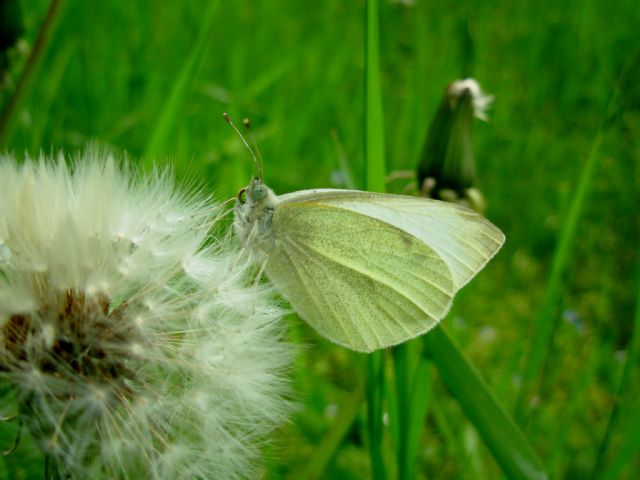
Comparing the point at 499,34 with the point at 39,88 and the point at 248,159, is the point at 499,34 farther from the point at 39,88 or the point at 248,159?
the point at 39,88

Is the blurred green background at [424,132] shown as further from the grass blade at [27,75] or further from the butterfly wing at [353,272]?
the butterfly wing at [353,272]

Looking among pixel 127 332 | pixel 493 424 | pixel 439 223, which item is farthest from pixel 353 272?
pixel 127 332

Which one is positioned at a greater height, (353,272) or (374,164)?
(374,164)

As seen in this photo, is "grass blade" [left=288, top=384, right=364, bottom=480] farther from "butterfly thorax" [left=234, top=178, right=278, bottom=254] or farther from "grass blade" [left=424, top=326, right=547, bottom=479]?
"butterfly thorax" [left=234, top=178, right=278, bottom=254]

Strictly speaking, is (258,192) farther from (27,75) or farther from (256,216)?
(27,75)

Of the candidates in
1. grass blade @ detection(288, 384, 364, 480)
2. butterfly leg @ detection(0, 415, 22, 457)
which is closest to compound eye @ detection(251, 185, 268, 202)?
grass blade @ detection(288, 384, 364, 480)

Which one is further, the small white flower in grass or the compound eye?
the compound eye

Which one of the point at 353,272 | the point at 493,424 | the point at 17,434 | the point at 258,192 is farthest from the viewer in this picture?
the point at 353,272
